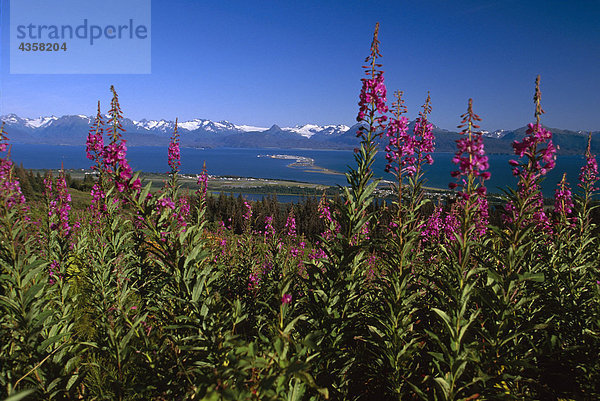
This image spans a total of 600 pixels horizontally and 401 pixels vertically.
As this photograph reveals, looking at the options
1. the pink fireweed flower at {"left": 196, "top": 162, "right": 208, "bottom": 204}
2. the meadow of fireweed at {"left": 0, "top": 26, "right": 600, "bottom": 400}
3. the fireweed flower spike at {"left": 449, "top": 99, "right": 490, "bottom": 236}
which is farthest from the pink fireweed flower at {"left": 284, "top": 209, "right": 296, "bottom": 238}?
the fireweed flower spike at {"left": 449, "top": 99, "right": 490, "bottom": 236}

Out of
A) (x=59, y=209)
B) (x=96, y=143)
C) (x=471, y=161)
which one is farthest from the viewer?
(x=59, y=209)

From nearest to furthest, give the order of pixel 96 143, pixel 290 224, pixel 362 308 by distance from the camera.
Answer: pixel 362 308 < pixel 96 143 < pixel 290 224

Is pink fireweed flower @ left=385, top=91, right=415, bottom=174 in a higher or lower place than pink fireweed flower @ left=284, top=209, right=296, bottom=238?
higher

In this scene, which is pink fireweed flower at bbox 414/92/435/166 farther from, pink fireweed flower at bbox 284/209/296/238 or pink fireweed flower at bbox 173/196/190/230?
pink fireweed flower at bbox 284/209/296/238

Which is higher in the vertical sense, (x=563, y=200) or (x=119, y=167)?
(x=119, y=167)

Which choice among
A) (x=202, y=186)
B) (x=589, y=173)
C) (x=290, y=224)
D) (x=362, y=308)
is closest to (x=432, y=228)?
(x=589, y=173)

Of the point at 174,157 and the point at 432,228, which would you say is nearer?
the point at 174,157

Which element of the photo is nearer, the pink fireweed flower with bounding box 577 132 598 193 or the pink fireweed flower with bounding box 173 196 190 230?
the pink fireweed flower with bounding box 173 196 190 230

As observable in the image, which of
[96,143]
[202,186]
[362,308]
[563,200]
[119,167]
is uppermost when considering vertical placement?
[96,143]

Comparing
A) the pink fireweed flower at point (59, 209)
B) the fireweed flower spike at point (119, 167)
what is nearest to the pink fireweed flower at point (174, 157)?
the fireweed flower spike at point (119, 167)

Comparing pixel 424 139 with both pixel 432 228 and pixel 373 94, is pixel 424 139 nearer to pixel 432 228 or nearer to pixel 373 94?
pixel 373 94

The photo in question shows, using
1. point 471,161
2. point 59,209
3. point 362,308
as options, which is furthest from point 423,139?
point 59,209

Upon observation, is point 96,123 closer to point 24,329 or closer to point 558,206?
point 24,329

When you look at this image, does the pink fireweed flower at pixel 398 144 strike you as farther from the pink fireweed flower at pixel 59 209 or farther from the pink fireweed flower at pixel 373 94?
Answer: the pink fireweed flower at pixel 59 209
